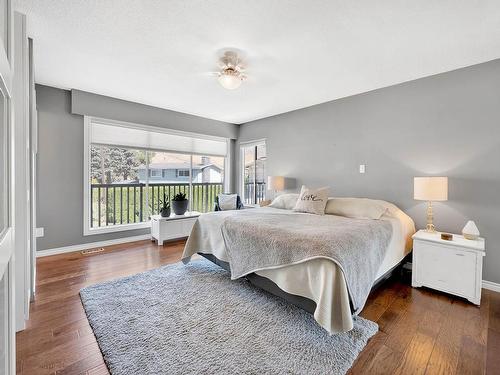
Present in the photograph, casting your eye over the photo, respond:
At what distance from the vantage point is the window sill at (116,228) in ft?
12.4

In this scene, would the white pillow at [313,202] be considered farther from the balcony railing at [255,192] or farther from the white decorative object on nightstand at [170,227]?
the white decorative object on nightstand at [170,227]

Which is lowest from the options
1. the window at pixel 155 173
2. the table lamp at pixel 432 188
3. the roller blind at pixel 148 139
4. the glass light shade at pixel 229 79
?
the table lamp at pixel 432 188

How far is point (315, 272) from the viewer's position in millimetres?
1761

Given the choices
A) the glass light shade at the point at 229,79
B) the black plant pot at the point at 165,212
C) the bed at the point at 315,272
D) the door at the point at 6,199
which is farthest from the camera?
the black plant pot at the point at 165,212

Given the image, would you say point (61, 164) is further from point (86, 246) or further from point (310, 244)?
point (310, 244)

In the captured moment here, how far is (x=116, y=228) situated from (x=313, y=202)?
327 centimetres

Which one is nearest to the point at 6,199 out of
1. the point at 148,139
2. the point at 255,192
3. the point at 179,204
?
the point at 179,204

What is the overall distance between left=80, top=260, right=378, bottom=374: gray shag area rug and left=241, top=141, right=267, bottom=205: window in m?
3.06

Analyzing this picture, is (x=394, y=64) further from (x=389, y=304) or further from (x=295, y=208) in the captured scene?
(x=389, y=304)

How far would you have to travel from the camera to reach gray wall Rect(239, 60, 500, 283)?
8.37 ft

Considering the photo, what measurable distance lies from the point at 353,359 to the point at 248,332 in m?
0.72

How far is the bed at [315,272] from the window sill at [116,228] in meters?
1.79

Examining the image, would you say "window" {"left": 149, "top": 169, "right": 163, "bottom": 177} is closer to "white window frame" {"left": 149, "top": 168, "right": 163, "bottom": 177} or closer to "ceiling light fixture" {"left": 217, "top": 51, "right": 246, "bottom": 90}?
"white window frame" {"left": 149, "top": 168, "right": 163, "bottom": 177}

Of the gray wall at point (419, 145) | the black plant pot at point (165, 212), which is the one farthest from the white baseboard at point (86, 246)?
the gray wall at point (419, 145)
